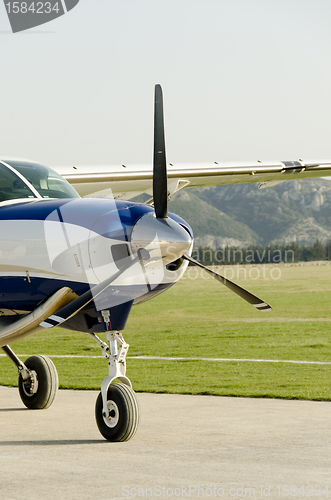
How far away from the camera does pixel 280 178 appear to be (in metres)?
15.0

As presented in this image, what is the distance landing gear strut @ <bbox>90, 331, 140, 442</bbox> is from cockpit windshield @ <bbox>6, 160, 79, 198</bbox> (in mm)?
1869

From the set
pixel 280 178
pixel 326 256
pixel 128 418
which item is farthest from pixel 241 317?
pixel 326 256

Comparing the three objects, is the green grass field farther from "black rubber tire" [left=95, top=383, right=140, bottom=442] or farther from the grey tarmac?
"black rubber tire" [left=95, top=383, right=140, bottom=442]

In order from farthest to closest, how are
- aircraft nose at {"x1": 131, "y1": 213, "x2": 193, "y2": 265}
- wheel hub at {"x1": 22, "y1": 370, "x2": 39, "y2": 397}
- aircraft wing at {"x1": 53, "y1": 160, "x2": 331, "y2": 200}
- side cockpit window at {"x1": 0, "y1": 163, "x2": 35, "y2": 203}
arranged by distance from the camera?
aircraft wing at {"x1": 53, "y1": 160, "x2": 331, "y2": 200} → wheel hub at {"x1": 22, "y1": 370, "x2": 39, "y2": 397} → side cockpit window at {"x1": 0, "y1": 163, "x2": 35, "y2": 203} → aircraft nose at {"x1": 131, "y1": 213, "x2": 193, "y2": 265}

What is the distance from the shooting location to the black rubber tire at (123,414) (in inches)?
275

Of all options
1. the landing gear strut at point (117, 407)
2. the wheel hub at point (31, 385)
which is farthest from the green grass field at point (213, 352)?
the landing gear strut at point (117, 407)

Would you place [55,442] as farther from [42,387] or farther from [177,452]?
[42,387]

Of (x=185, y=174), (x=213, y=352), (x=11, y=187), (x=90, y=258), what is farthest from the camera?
(x=213, y=352)

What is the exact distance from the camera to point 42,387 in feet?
31.6

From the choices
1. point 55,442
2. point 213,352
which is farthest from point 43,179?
point 213,352

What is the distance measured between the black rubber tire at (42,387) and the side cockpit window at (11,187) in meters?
3.28

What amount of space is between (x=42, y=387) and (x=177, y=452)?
3716 millimetres

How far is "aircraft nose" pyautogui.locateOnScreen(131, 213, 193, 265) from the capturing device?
20.6 feet

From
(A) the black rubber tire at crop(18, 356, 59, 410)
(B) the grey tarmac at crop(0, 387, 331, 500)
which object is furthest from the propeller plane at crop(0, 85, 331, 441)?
(A) the black rubber tire at crop(18, 356, 59, 410)
